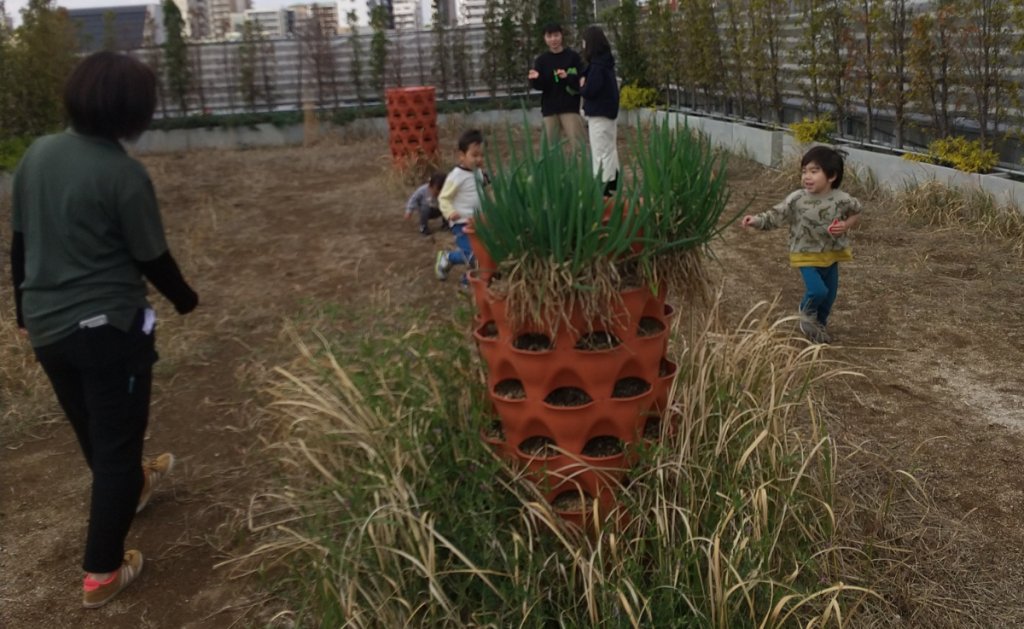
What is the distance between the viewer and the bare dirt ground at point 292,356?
289 centimetres

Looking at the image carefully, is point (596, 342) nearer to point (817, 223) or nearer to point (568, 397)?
point (568, 397)

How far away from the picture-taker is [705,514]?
2.50m

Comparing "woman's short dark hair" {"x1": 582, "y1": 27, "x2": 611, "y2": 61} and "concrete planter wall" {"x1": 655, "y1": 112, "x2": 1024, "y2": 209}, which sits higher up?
"woman's short dark hair" {"x1": 582, "y1": 27, "x2": 611, "y2": 61}

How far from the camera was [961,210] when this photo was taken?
6.54 metres

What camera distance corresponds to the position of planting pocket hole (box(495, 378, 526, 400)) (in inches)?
99.0

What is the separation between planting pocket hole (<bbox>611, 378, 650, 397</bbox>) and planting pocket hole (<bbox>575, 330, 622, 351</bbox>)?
0.11 m

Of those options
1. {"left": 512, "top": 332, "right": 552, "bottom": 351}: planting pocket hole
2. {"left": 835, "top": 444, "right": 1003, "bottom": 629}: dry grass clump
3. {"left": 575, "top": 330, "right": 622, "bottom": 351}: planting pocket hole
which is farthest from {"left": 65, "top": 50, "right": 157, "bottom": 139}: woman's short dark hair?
{"left": 835, "top": 444, "right": 1003, "bottom": 629}: dry grass clump

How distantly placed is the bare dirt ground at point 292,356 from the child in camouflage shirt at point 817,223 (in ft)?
0.87

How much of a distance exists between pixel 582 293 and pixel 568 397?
1.01 feet

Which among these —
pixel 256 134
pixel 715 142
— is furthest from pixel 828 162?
pixel 256 134

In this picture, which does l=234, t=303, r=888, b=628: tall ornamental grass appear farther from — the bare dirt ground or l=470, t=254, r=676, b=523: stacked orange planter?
the bare dirt ground

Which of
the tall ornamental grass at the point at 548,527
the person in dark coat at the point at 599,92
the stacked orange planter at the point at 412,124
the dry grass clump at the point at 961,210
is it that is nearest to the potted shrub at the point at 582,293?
the tall ornamental grass at the point at 548,527

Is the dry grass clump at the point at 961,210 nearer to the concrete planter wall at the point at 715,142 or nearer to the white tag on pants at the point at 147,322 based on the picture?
the concrete planter wall at the point at 715,142

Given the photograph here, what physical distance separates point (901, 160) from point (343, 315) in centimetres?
486
